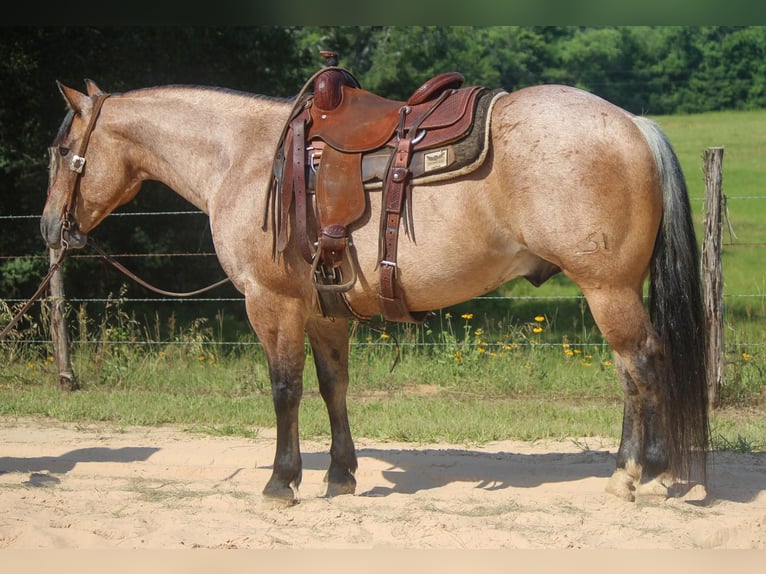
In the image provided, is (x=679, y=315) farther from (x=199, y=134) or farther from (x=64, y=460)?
(x=64, y=460)

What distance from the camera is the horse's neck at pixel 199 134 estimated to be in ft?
16.1

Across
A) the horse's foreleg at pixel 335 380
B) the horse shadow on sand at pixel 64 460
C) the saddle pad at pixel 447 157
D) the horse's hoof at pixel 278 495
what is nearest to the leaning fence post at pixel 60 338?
the horse shadow on sand at pixel 64 460

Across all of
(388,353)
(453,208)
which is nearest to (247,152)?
Result: (453,208)

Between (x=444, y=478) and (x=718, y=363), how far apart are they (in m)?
2.77

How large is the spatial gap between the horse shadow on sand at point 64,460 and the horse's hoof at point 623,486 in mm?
2886

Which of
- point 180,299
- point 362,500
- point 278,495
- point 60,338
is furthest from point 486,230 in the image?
point 180,299

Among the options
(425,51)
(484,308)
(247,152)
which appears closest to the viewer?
(247,152)

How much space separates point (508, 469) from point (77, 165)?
295 cm

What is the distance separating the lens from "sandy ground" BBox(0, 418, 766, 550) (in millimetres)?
4164

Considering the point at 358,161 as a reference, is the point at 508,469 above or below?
below

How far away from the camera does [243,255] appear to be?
15.6ft

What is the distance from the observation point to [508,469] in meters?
5.48

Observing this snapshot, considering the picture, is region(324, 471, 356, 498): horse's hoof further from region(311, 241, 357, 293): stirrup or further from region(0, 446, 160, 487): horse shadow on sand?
region(0, 446, 160, 487): horse shadow on sand

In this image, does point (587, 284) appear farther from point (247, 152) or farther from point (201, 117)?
point (201, 117)
